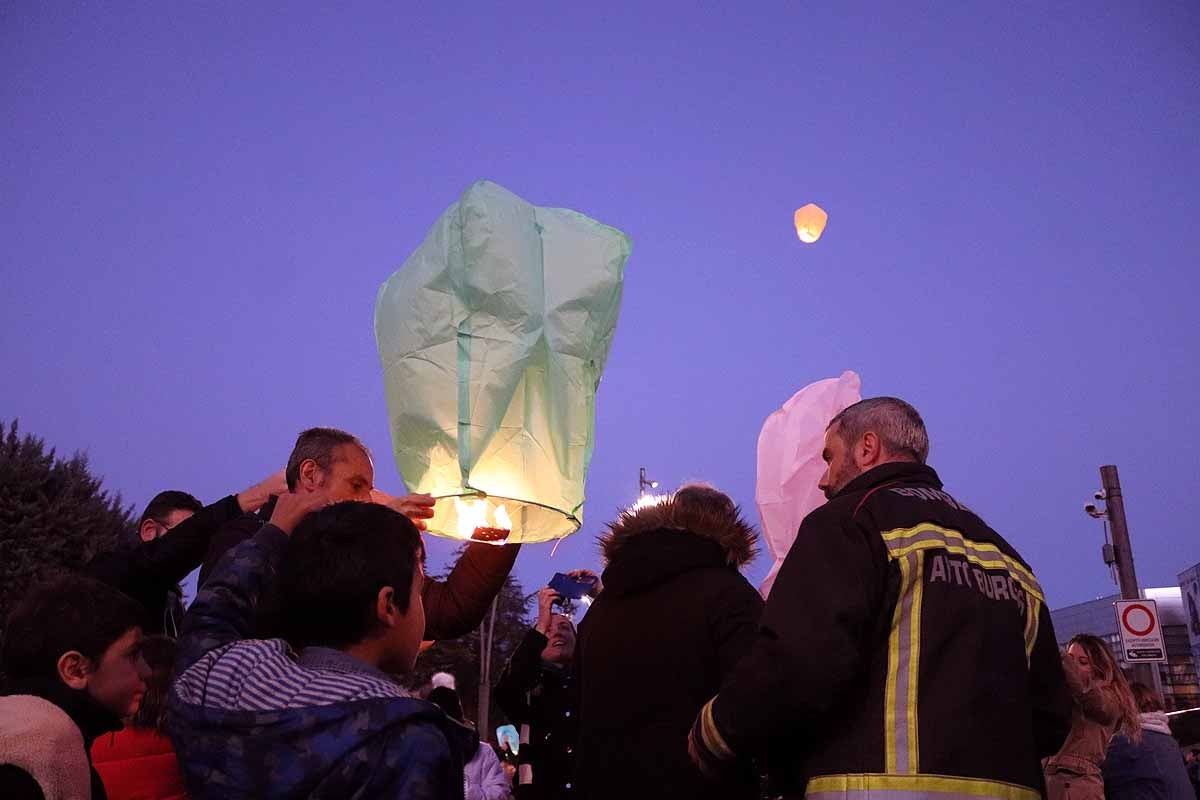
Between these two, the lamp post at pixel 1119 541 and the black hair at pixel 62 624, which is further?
the lamp post at pixel 1119 541

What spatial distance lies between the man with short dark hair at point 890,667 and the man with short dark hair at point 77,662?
1.54 meters

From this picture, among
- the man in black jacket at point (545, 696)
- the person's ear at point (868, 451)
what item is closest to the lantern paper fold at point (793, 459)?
the man in black jacket at point (545, 696)

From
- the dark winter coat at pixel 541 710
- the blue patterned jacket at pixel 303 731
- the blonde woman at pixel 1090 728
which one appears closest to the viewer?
the blue patterned jacket at pixel 303 731

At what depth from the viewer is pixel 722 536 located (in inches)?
143

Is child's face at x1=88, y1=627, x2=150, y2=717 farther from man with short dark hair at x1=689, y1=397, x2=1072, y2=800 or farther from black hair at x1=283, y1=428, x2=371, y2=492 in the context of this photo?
man with short dark hair at x1=689, y1=397, x2=1072, y2=800

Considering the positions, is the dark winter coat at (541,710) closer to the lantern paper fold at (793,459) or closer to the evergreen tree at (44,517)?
the lantern paper fold at (793,459)

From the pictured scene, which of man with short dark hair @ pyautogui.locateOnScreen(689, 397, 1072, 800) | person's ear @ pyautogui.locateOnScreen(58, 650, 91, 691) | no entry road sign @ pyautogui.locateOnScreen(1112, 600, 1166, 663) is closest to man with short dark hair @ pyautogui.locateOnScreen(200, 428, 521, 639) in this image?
person's ear @ pyautogui.locateOnScreen(58, 650, 91, 691)

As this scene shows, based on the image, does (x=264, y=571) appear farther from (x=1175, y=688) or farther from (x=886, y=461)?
(x=1175, y=688)

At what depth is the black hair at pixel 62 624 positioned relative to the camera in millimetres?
2686

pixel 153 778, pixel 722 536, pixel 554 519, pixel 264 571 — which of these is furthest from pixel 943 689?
pixel 153 778

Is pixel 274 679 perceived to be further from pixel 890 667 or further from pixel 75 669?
pixel 890 667

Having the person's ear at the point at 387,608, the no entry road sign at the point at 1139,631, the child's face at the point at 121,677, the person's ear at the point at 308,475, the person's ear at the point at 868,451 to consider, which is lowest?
the child's face at the point at 121,677

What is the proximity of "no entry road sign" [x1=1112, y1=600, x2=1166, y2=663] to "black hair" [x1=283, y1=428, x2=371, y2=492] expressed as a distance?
36.6 feet

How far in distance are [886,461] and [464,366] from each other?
1372 millimetres
